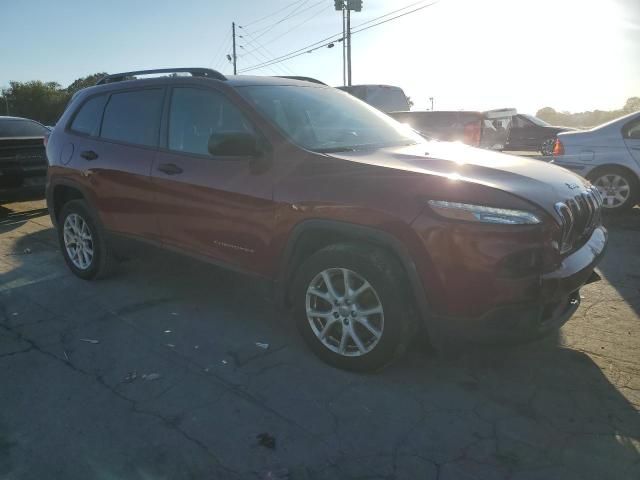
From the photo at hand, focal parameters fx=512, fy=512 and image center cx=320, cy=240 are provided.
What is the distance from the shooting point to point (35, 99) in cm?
7606

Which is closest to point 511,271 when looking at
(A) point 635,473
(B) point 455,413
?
(B) point 455,413

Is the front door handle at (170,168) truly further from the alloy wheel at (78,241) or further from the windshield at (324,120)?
the alloy wheel at (78,241)

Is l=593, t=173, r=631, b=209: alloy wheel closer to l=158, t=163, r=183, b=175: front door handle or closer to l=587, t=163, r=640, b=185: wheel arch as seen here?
l=587, t=163, r=640, b=185: wheel arch

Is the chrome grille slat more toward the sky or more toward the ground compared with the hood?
more toward the ground

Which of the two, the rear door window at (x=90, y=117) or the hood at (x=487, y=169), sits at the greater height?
the rear door window at (x=90, y=117)

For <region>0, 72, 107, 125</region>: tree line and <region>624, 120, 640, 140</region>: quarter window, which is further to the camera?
<region>0, 72, 107, 125</region>: tree line

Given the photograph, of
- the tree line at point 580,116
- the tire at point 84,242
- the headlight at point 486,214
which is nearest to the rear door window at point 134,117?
the tire at point 84,242

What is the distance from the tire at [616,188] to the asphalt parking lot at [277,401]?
11.7ft

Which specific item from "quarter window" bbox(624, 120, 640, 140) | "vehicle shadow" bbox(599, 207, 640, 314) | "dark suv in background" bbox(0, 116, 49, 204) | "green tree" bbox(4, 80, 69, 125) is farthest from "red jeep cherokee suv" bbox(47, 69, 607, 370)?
"green tree" bbox(4, 80, 69, 125)

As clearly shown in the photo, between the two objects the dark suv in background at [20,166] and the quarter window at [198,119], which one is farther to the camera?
the dark suv in background at [20,166]

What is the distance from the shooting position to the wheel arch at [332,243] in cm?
270

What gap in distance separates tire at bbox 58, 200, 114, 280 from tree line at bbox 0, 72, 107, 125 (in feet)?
245

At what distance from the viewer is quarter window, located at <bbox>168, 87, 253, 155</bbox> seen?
3568 millimetres

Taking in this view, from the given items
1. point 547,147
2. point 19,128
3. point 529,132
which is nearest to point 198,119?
point 19,128
